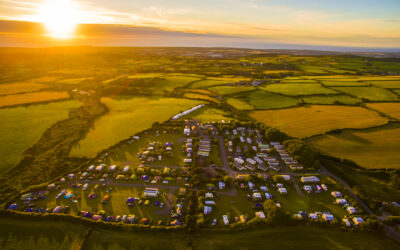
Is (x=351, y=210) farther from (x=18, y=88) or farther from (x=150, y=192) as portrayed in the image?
(x=18, y=88)

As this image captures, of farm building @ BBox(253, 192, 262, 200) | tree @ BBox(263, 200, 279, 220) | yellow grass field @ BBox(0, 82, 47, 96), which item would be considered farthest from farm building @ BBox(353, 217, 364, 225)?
yellow grass field @ BBox(0, 82, 47, 96)

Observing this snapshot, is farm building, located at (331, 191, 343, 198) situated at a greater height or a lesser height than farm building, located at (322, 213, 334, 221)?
greater

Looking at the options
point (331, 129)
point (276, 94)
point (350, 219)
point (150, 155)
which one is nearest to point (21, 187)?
point (150, 155)

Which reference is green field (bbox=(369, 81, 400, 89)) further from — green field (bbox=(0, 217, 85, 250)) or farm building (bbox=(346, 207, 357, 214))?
green field (bbox=(0, 217, 85, 250))

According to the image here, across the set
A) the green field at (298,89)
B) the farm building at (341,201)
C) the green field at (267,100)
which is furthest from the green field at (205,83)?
the farm building at (341,201)

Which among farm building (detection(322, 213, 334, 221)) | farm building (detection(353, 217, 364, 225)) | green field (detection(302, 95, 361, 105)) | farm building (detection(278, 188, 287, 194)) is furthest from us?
green field (detection(302, 95, 361, 105))

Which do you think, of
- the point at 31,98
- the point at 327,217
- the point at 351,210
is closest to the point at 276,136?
the point at 351,210
